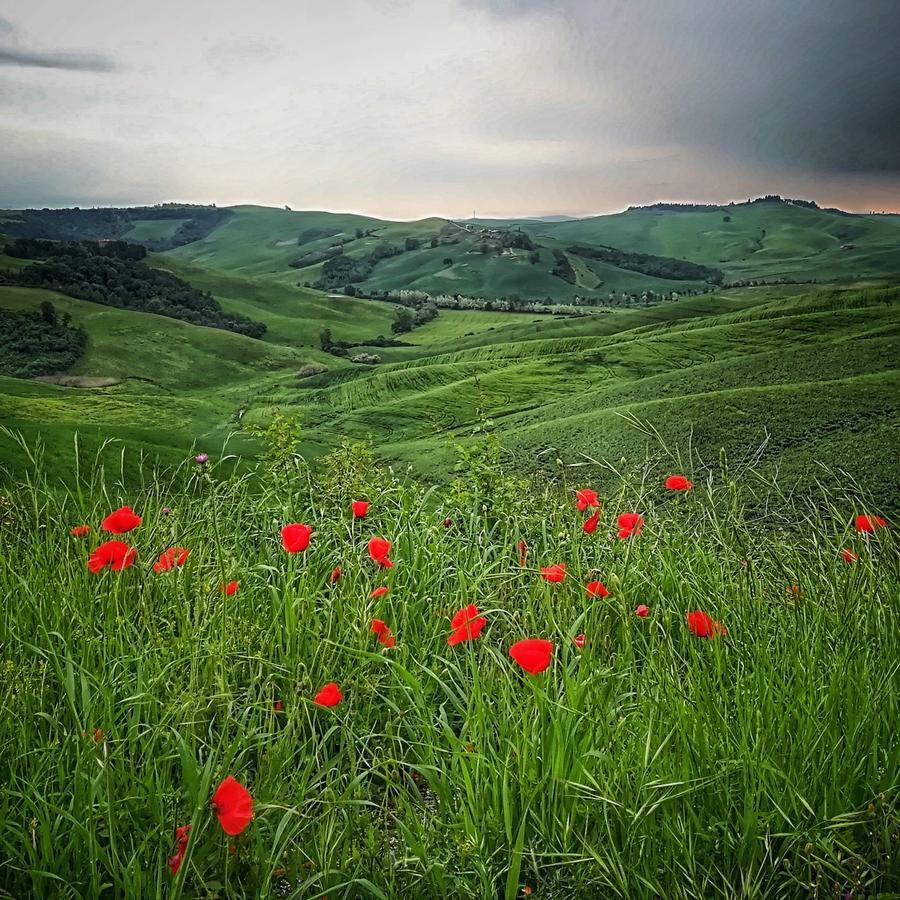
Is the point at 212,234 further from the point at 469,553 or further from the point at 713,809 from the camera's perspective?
the point at 713,809

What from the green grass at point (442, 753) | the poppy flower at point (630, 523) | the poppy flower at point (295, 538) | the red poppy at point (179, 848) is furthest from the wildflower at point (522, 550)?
the red poppy at point (179, 848)

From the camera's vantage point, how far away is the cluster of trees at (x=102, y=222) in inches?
232

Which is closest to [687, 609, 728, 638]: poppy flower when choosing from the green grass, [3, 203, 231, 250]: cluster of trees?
the green grass

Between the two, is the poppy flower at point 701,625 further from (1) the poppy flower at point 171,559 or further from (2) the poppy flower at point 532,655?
(1) the poppy flower at point 171,559

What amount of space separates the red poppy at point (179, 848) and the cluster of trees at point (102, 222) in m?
5.93

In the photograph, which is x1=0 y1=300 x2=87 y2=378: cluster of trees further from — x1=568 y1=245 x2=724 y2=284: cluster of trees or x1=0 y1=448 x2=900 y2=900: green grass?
x1=568 y1=245 x2=724 y2=284: cluster of trees

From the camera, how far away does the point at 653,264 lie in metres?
8.92

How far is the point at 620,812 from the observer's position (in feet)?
4.21

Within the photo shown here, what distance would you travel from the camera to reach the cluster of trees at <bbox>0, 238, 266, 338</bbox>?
5.63 meters

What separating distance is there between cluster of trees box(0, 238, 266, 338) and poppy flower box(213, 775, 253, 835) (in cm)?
543

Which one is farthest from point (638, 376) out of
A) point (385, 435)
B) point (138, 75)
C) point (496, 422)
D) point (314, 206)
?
point (138, 75)

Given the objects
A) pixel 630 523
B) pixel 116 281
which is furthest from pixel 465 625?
pixel 116 281

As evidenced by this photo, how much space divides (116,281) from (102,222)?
39.2 inches

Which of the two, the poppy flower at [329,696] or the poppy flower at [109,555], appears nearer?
the poppy flower at [329,696]
